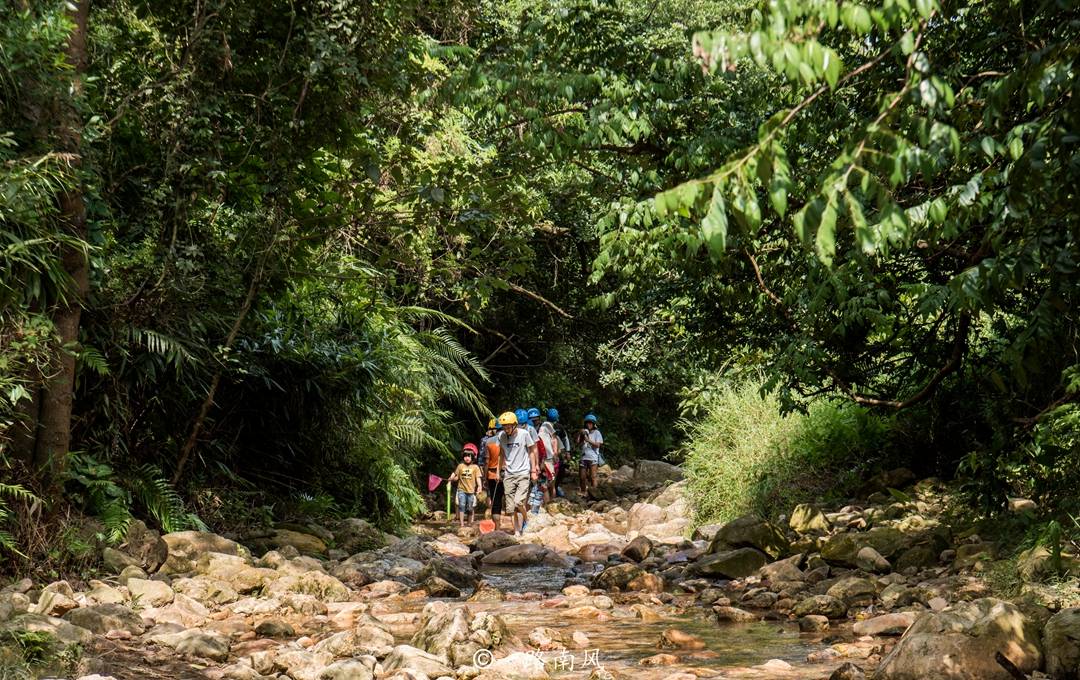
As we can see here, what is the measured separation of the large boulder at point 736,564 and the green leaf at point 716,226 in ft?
24.6

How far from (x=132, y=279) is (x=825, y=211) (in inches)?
288

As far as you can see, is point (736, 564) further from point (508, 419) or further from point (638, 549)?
point (508, 419)

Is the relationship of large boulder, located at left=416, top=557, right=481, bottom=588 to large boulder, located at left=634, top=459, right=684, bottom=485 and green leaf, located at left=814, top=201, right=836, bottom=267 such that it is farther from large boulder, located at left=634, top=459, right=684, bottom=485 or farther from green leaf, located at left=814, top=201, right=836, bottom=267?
large boulder, located at left=634, top=459, right=684, bottom=485

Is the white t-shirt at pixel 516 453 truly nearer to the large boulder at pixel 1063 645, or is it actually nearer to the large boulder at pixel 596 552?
the large boulder at pixel 596 552

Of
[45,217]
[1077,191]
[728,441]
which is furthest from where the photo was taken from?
[728,441]

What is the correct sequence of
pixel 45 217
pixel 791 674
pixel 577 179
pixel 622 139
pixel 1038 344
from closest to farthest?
pixel 1038 344, pixel 791 674, pixel 45 217, pixel 622 139, pixel 577 179

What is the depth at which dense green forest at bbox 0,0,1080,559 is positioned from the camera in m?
6.97

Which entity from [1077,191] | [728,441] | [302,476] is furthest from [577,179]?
[1077,191]

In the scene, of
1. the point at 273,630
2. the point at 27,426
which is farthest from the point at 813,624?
the point at 27,426

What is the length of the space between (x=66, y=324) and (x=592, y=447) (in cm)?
1308

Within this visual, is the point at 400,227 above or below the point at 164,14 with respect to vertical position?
below

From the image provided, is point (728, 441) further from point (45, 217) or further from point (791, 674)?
point (45, 217)

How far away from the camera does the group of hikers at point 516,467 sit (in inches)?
531

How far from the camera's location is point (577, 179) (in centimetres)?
1867
